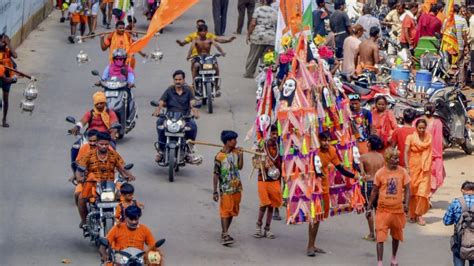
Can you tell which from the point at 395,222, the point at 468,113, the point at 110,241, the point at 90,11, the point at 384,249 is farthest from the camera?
the point at 90,11

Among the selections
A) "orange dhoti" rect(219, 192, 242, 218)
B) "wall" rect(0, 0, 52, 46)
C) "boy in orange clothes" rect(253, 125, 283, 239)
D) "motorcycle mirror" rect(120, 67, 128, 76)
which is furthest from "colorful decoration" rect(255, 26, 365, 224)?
"wall" rect(0, 0, 52, 46)

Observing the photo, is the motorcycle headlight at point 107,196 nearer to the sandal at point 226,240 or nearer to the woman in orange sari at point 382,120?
the sandal at point 226,240

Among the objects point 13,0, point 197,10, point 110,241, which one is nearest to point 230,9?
point 197,10

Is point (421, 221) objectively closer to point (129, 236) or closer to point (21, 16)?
point (129, 236)

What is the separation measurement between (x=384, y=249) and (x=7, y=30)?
13905 mm

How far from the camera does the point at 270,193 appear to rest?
1759 centimetres

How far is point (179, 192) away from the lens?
66.0 feet

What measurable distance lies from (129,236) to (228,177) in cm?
272

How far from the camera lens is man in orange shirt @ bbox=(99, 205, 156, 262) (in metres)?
14.8

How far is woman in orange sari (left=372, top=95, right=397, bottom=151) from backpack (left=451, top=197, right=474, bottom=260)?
12.4 feet

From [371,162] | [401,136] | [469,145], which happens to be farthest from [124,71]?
[371,162]

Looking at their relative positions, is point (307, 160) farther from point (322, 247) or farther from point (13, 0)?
point (13, 0)

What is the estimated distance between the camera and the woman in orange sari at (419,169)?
62.1 ft

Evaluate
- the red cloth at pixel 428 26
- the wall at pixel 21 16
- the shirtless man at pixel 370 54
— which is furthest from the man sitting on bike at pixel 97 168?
the red cloth at pixel 428 26
